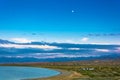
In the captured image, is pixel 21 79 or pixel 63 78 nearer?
pixel 21 79

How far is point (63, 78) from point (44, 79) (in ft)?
27.4

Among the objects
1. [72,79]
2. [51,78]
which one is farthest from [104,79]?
[51,78]

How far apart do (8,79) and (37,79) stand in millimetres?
8599

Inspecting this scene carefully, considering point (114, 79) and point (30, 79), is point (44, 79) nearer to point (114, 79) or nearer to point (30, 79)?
point (30, 79)

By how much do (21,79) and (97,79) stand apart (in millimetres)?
22702

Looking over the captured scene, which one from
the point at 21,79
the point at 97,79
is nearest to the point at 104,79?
the point at 97,79

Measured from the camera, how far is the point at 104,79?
331 feet

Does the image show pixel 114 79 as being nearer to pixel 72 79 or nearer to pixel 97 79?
pixel 97 79

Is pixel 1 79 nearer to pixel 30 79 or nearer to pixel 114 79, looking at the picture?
pixel 30 79

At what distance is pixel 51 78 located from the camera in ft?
344

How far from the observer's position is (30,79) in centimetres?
10138

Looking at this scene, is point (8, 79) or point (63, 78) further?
point (63, 78)

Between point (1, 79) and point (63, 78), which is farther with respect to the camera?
point (63, 78)

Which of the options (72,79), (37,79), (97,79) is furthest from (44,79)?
(97,79)
